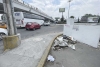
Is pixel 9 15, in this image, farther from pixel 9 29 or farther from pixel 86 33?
pixel 86 33

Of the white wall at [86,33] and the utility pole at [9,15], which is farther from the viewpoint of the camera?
the white wall at [86,33]

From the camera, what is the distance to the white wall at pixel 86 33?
6.46 m

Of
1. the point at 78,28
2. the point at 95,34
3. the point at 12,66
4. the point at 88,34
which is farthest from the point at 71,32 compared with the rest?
the point at 12,66

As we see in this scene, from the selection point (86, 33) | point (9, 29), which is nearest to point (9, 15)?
point (9, 29)

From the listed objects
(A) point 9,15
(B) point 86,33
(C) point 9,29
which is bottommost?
(B) point 86,33

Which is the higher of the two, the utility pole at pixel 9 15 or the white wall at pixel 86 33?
the utility pole at pixel 9 15

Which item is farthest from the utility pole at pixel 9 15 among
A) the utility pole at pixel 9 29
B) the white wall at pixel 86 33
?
the white wall at pixel 86 33

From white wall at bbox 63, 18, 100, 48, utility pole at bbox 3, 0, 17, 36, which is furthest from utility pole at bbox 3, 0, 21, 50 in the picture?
white wall at bbox 63, 18, 100, 48

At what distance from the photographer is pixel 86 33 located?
7.20 metres

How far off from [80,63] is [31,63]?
7.18 ft

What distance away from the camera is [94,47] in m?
6.56

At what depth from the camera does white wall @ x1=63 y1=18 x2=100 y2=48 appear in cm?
646

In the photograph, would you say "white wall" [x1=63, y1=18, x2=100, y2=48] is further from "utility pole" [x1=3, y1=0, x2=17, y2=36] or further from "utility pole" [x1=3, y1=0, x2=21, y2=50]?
"utility pole" [x1=3, y1=0, x2=17, y2=36]

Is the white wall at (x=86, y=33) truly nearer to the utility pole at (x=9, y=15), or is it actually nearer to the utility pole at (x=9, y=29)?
the utility pole at (x=9, y=29)
